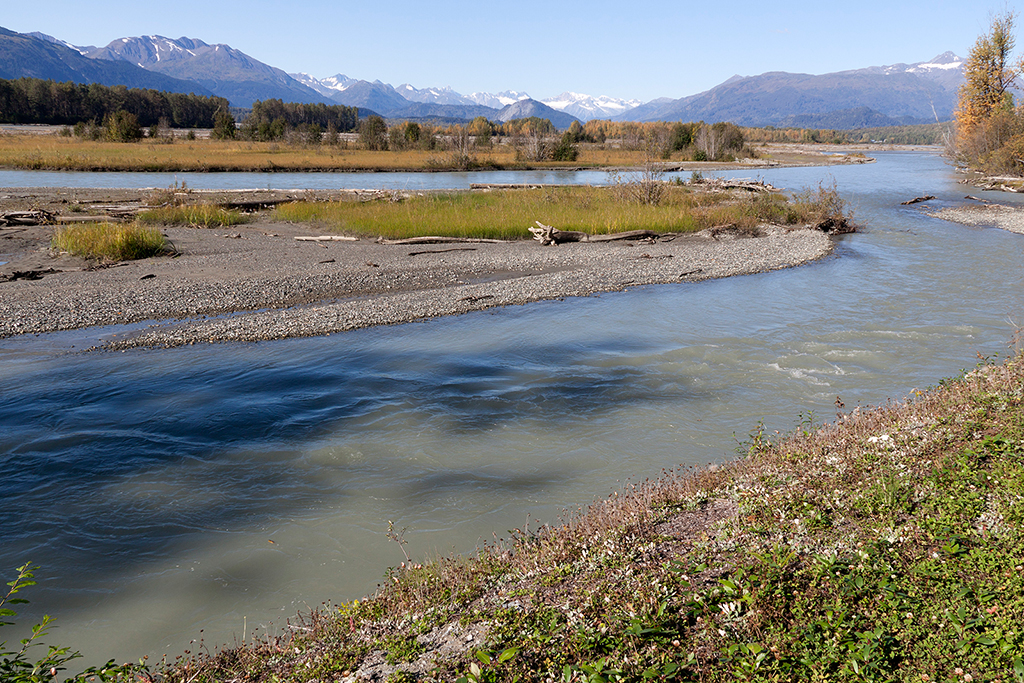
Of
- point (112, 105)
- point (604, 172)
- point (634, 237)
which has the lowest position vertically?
point (634, 237)

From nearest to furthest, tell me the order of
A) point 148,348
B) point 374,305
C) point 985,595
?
point 985,595, point 148,348, point 374,305

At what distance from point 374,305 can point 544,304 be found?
4.45 meters

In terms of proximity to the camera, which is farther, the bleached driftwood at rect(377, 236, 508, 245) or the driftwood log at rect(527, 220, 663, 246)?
the driftwood log at rect(527, 220, 663, 246)

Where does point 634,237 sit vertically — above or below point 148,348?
above

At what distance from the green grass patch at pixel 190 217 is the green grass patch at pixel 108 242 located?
20.1ft

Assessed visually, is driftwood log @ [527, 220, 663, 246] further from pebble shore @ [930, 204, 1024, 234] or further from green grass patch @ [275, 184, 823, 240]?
pebble shore @ [930, 204, 1024, 234]

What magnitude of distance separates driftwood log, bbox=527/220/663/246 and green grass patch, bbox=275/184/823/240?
2.07 feet

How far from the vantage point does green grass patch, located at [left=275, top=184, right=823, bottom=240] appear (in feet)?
82.4

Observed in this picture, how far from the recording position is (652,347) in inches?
500

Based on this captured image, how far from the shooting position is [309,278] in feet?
58.0

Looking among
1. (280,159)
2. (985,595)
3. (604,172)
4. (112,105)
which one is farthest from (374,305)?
(112,105)

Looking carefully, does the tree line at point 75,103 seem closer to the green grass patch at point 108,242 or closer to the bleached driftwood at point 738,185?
the bleached driftwood at point 738,185

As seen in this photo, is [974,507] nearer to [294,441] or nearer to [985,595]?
[985,595]

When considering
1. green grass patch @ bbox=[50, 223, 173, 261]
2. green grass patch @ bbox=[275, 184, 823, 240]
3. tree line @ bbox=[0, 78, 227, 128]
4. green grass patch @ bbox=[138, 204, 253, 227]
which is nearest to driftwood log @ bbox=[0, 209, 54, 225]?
green grass patch @ bbox=[138, 204, 253, 227]
